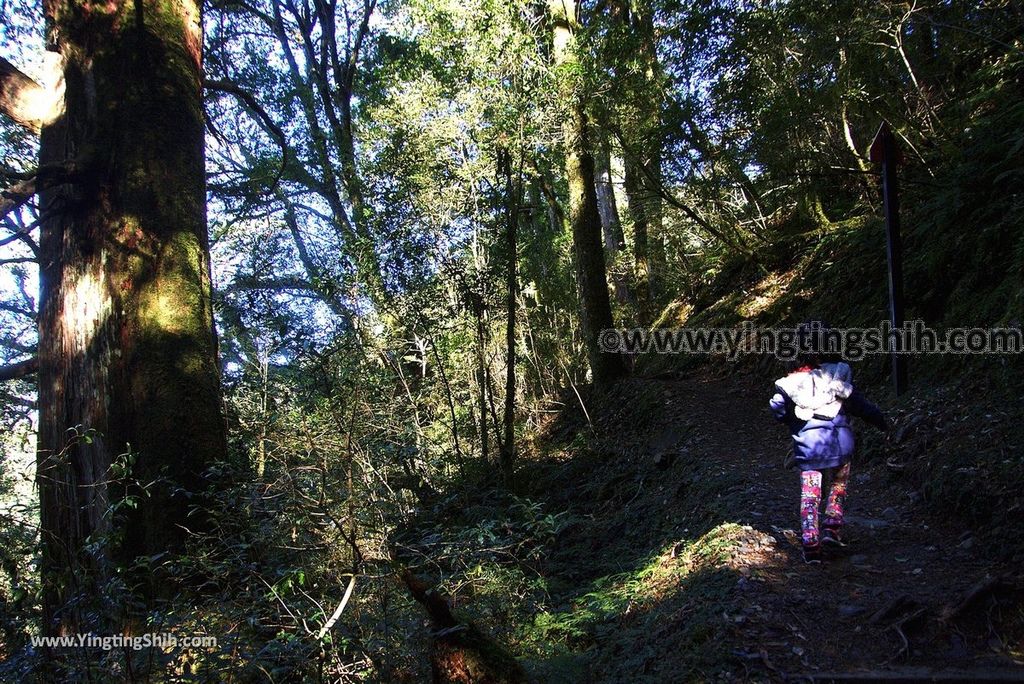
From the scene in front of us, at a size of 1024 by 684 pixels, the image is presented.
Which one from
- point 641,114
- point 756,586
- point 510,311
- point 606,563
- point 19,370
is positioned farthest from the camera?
point 641,114

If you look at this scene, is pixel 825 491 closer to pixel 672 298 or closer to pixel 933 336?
pixel 933 336

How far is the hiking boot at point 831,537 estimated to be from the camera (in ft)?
15.4

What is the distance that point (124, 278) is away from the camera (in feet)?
16.2

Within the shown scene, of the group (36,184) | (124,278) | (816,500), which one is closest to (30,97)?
(36,184)

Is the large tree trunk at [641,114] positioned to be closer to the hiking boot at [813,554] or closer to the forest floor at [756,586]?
the forest floor at [756,586]

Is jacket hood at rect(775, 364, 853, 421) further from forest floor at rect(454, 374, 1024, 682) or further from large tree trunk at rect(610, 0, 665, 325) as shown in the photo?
large tree trunk at rect(610, 0, 665, 325)

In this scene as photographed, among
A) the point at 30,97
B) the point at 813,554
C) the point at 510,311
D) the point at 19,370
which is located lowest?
the point at 813,554

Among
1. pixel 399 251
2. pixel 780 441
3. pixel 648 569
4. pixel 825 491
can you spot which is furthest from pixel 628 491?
pixel 399 251

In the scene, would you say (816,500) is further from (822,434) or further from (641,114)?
(641,114)

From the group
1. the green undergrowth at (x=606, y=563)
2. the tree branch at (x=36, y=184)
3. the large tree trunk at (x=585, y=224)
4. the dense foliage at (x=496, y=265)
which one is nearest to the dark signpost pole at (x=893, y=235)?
the dense foliage at (x=496, y=265)

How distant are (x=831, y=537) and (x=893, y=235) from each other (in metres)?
3.57

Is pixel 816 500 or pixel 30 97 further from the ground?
pixel 30 97

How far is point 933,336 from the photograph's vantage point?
23.4ft

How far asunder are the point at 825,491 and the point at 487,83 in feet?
21.8
